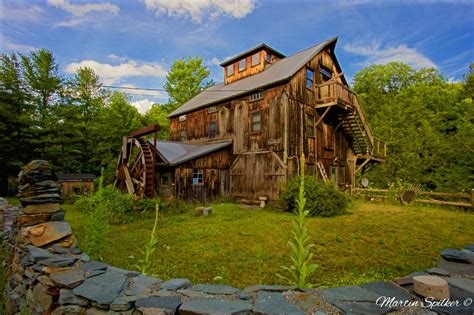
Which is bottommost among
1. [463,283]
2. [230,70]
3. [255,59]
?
[463,283]

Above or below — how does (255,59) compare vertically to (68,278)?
above

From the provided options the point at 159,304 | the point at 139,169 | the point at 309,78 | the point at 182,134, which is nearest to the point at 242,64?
the point at 309,78

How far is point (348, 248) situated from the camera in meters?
5.96

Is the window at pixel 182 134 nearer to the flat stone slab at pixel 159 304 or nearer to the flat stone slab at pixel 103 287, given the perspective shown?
the flat stone slab at pixel 103 287

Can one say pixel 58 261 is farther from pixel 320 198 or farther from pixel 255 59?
pixel 255 59

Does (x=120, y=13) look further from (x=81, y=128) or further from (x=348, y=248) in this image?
(x=81, y=128)

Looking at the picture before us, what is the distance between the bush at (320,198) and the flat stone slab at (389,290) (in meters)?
7.97

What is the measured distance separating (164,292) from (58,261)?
1.83 metres

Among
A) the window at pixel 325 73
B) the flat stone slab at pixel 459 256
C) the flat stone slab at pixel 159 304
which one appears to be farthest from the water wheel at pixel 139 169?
the flat stone slab at pixel 459 256

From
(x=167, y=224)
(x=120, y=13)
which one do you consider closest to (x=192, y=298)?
(x=167, y=224)

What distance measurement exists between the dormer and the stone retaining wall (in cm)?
1685

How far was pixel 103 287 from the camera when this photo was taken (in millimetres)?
2537

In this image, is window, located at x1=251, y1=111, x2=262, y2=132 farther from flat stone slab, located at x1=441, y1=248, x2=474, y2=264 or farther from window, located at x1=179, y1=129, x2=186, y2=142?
flat stone slab, located at x1=441, y1=248, x2=474, y2=264

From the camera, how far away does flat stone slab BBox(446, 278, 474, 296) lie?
2.29 metres
